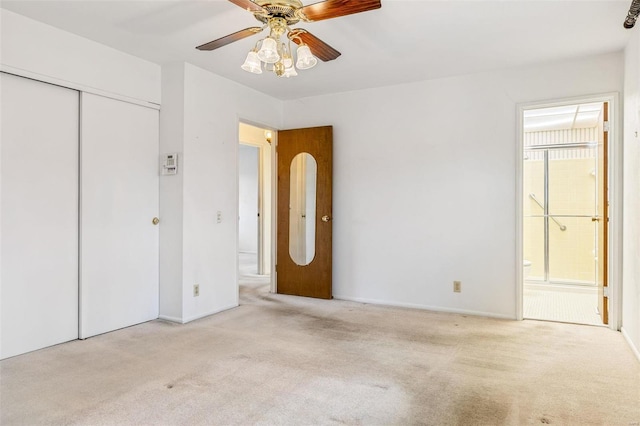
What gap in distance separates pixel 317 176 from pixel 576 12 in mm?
2896

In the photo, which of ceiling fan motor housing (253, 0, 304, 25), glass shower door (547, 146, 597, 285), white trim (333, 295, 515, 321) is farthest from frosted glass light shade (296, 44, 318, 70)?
glass shower door (547, 146, 597, 285)

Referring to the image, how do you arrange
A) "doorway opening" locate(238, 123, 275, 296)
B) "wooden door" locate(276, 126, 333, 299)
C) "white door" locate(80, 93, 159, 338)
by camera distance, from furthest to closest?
"doorway opening" locate(238, 123, 275, 296)
"wooden door" locate(276, 126, 333, 299)
"white door" locate(80, 93, 159, 338)

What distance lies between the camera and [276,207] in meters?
5.08

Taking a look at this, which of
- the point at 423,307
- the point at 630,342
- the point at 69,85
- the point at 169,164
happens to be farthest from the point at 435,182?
the point at 69,85

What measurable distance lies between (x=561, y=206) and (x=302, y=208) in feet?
13.2

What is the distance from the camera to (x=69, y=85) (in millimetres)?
3145

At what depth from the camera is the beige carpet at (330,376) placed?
2045 mm

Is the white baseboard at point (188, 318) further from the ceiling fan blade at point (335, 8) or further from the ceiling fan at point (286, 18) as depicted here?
the ceiling fan blade at point (335, 8)

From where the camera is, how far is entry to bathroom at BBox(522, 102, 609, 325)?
5.65 m

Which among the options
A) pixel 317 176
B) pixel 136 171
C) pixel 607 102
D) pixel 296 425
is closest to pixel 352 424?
pixel 296 425

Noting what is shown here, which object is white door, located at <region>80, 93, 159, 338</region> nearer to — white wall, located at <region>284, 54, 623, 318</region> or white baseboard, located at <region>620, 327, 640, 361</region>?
white wall, located at <region>284, 54, 623, 318</region>

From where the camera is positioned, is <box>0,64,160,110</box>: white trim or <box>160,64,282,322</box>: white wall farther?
<box>160,64,282,322</box>: white wall

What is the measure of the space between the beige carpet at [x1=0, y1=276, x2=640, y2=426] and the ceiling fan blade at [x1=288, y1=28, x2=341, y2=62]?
2113mm

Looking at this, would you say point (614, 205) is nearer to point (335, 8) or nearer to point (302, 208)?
point (335, 8)
